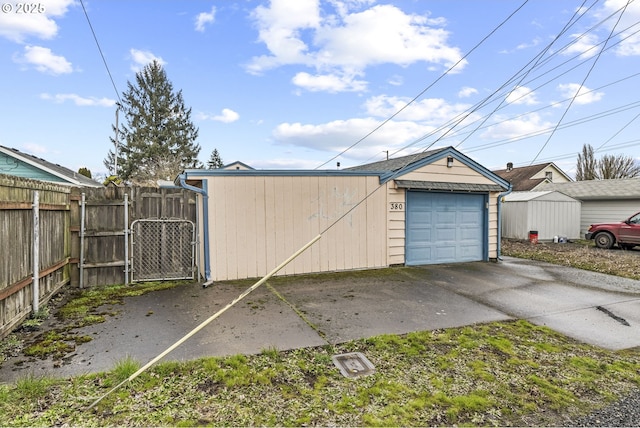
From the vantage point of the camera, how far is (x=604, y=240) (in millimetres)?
12141

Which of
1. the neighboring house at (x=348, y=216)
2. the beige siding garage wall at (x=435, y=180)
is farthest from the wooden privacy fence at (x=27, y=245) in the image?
the beige siding garage wall at (x=435, y=180)

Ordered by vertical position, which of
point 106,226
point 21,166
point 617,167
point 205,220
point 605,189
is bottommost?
point 106,226

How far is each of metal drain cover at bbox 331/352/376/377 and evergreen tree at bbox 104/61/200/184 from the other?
88.6 feet

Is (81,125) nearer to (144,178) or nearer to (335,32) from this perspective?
(335,32)

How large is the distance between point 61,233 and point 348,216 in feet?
17.2

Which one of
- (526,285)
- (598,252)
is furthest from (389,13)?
(598,252)

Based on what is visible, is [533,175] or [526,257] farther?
[533,175]

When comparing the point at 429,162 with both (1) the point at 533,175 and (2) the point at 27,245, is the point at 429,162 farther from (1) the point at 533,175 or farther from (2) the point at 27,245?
(1) the point at 533,175

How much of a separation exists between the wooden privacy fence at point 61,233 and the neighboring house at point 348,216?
87cm

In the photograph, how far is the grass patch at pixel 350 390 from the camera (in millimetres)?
2260

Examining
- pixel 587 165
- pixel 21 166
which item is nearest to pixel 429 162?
pixel 21 166

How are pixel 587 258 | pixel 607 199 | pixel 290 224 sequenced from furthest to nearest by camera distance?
pixel 607 199 → pixel 587 258 → pixel 290 224

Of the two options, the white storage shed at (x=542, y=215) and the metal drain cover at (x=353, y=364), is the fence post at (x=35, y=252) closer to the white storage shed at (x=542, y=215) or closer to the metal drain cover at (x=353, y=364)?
the metal drain cover at (x=353, y=364)

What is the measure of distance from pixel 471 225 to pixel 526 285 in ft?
8.39
